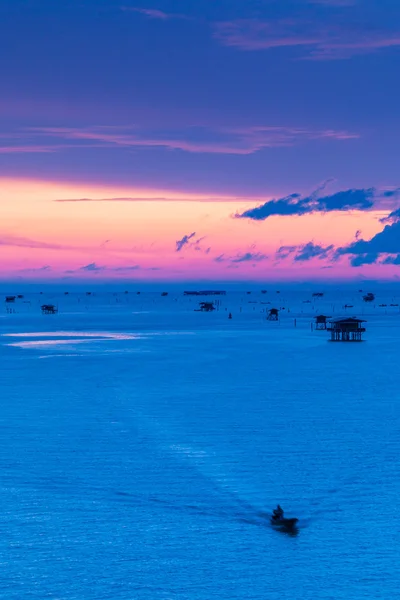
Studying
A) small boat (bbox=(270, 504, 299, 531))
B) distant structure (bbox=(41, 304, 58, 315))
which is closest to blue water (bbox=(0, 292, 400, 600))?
small boat (bbox=(270, 504, 299, 531))

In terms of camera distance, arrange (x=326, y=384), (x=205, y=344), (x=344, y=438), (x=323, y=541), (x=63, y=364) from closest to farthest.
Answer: (x=323, y=541) < (x=344, y=438) < (x=326, y=384) < (x=63, y=364) < (x=205, y=344)

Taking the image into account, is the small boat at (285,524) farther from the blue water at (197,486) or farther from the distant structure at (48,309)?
the distant structure at (48,309)

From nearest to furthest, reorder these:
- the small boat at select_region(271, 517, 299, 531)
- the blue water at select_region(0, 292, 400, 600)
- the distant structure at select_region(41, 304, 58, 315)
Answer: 1. the blue water at select_region(0, 292, 400, 600)
2. the small boat at select_region(271, 517, 299, 531)
3. the distant structure at select_region(41, 304, 58, 315)

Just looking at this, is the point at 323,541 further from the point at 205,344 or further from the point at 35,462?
the point at 205,344

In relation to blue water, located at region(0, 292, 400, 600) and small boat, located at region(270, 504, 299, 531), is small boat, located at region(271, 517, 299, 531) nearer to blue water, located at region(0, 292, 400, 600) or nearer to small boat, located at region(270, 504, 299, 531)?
small boat, located at region(270, 504, 299, 531)

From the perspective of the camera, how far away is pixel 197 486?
90.7ft

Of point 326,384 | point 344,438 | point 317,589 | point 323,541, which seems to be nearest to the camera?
point 317,589

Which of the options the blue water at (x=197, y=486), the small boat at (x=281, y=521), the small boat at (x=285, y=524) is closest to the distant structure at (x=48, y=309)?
the blue water at (x=197, y=486)

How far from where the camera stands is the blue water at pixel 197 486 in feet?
68.3

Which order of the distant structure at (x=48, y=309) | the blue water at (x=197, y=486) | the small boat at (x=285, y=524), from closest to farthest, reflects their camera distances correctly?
the blue water at (x=197, y=486), the small boat at (x=285, y=524), the distant structure at (x=48, y=309)

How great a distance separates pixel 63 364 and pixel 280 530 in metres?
44.3

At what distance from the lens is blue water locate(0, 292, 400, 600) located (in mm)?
20828

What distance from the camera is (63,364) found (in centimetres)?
6519

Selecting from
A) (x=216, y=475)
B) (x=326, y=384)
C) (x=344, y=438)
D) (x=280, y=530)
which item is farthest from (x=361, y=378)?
(x=280, y=530)
